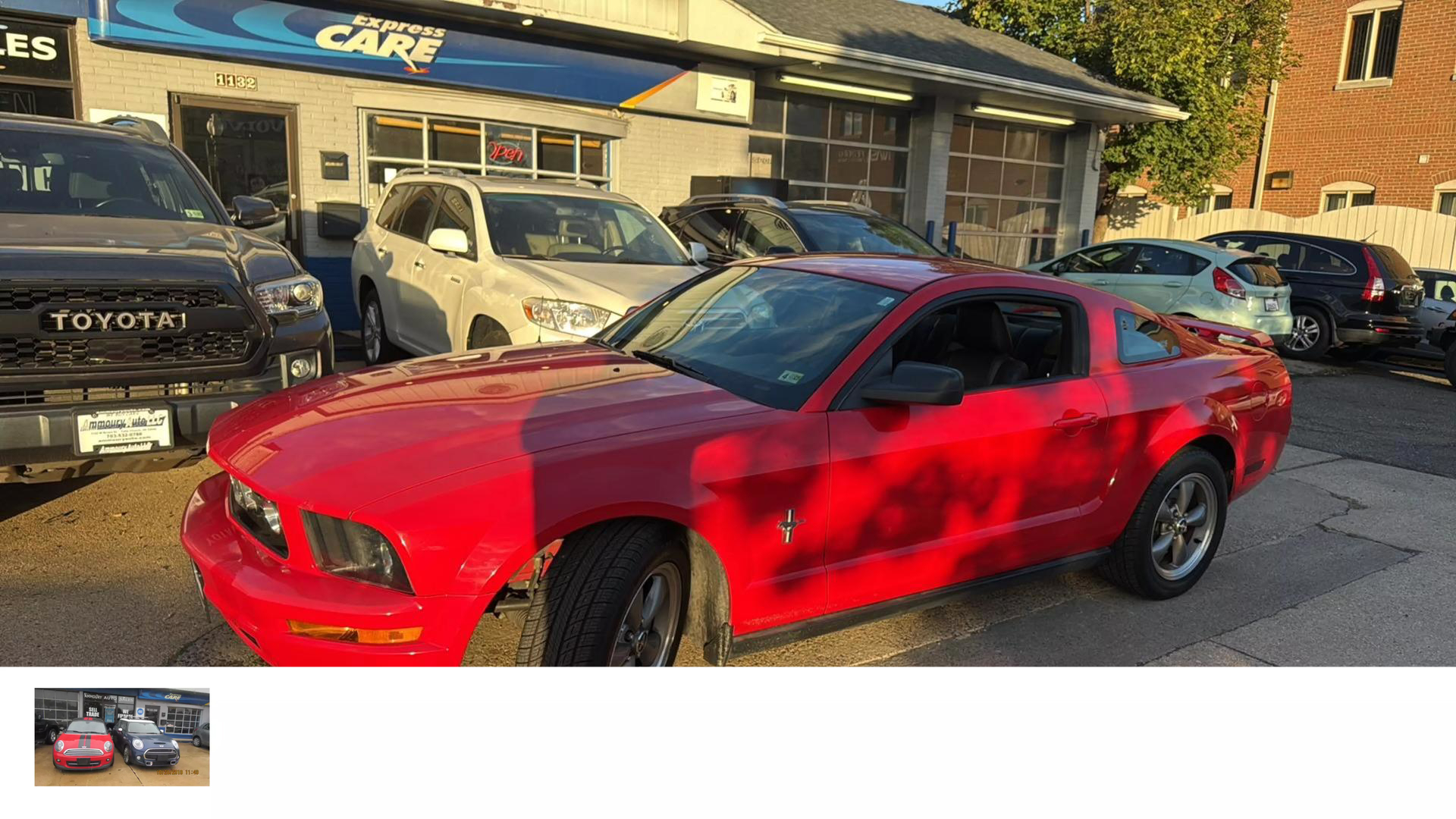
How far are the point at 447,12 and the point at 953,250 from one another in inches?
342

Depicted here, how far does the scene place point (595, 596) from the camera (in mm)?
2852

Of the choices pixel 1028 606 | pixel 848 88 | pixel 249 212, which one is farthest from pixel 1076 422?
pixel 848 88

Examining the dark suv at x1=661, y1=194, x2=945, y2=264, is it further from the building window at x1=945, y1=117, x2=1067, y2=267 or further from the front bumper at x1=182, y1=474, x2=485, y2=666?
the building window at x1=945, y1=117, x2=1067, y2=267

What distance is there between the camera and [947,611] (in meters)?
4.44

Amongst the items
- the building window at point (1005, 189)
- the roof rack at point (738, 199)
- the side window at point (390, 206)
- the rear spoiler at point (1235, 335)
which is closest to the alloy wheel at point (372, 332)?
the side window at point (390, 206)

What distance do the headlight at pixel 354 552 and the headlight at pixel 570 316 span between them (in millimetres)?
3634

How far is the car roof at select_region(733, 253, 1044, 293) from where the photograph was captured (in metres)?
4.05

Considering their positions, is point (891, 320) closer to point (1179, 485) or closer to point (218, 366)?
point (1179, 485)

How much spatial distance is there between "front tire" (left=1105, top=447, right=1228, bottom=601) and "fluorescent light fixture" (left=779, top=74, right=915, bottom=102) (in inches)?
442

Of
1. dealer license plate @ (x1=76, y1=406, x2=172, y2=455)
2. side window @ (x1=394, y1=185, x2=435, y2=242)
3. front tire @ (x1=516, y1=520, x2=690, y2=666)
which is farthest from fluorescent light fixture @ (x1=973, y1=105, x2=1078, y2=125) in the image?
front tire @ (x1=516, y1=520, x2=690, y2=666)

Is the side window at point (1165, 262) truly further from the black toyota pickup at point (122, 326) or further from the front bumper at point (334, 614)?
the front bumper at point (334, 614)

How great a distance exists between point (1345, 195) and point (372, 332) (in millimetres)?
24237

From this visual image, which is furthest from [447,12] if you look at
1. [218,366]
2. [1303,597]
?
[1303,597]
